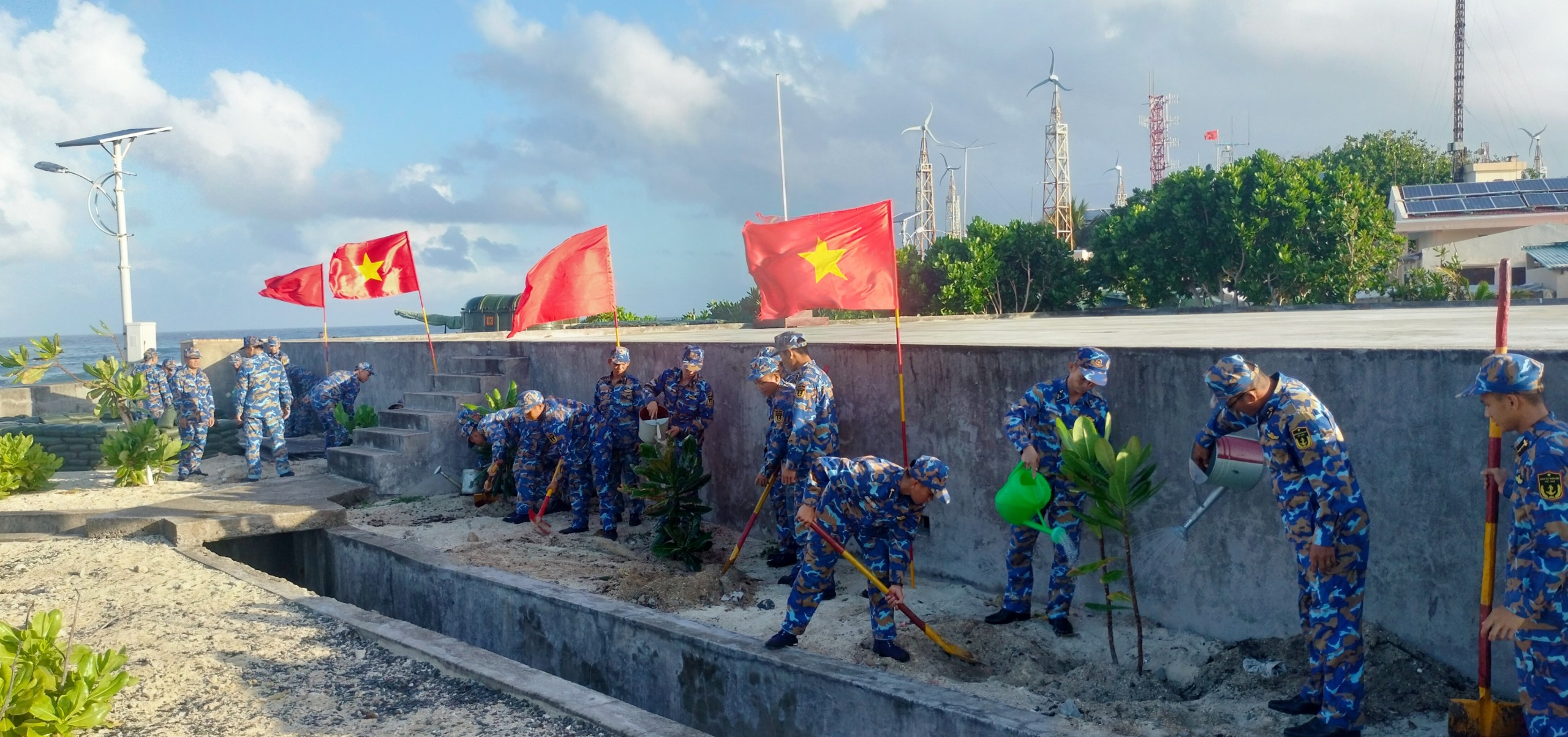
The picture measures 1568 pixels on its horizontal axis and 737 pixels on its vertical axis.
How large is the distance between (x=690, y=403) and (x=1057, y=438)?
374 centimetres

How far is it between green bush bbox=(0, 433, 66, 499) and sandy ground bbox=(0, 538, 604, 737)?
4543mm

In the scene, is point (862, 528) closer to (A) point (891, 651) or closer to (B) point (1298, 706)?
(A) point (891, 651)

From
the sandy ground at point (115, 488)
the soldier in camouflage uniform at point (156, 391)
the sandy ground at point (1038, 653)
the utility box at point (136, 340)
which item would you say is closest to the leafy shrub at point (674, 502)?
the sandy ground at point (1038, 653)

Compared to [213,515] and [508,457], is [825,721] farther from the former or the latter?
[213,515]

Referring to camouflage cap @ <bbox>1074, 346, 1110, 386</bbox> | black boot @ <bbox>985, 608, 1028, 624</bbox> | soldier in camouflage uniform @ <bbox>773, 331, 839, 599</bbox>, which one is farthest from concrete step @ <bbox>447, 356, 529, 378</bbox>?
camouflage cap @ <bbox>1074, 346, 1110, 386</bbox>

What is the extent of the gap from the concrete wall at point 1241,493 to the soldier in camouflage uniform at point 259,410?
306 inches

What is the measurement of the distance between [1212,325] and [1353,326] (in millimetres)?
2576

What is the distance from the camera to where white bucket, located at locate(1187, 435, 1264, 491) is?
4.98 metres

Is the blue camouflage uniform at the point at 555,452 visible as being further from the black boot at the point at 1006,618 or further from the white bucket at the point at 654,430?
the black boot at the point at 1006,618

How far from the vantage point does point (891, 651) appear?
18.9 feet

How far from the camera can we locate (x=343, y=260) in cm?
1399

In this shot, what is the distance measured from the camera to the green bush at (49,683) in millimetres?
4227

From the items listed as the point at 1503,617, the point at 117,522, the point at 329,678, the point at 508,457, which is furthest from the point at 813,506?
the point at 117,522

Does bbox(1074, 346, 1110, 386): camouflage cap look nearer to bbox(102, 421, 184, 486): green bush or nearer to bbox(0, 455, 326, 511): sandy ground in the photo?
bbox(0, 455, 326, 511): sandy ground
